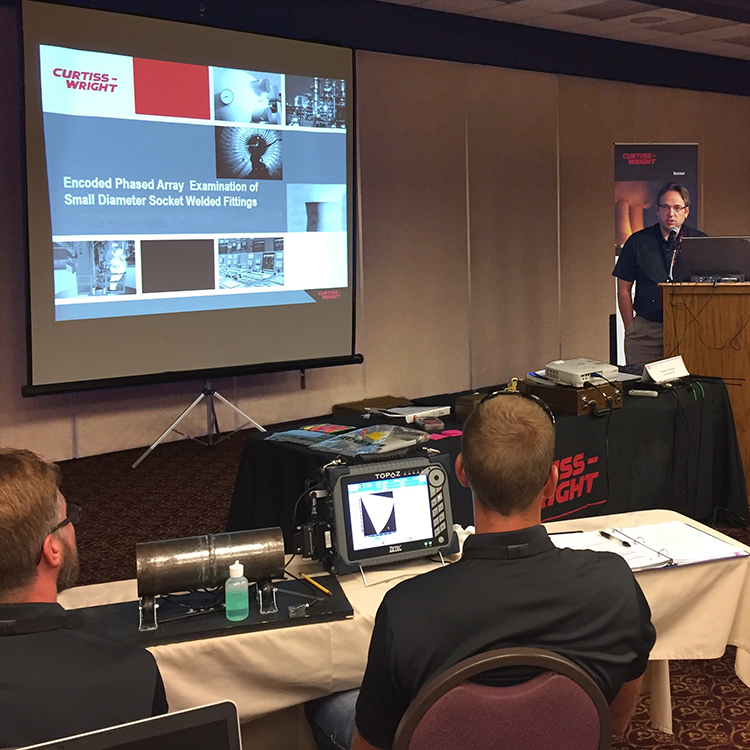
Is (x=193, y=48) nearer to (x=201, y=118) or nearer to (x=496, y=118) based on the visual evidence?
(x=201, y=118)

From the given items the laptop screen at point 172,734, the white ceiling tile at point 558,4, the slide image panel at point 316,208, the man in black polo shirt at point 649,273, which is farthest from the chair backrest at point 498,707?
the white ceiling tile at point 558,4

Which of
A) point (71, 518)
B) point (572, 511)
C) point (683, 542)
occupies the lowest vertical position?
point (572, 511)

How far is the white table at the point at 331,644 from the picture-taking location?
5.94 ft

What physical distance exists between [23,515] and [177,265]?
4.47 m

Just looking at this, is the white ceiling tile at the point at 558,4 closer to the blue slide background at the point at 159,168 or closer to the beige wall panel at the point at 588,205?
the beige wall panel at the point at 588,205

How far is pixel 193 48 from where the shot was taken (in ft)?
18.3

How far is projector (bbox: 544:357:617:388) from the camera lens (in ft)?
12.6

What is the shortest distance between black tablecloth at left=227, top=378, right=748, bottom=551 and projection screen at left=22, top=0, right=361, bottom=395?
7.48ft

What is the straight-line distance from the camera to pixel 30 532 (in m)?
1.42

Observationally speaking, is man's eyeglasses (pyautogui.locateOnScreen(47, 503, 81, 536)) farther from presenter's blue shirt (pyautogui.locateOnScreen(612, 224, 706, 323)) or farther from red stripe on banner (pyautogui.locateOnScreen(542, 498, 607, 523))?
presenter's blue shirt (pyautogui.locateOnScreen(612, 224, 706, 323))

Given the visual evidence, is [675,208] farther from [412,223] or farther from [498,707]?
[498,707]

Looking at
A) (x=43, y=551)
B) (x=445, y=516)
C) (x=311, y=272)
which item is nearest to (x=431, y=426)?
(x=445, y=516)

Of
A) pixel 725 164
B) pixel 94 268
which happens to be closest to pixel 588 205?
pixel 725 164

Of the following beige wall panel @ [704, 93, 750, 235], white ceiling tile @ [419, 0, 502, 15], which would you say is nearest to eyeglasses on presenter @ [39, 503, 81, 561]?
white ceiling tile @ [419, 0, 502, 15]
